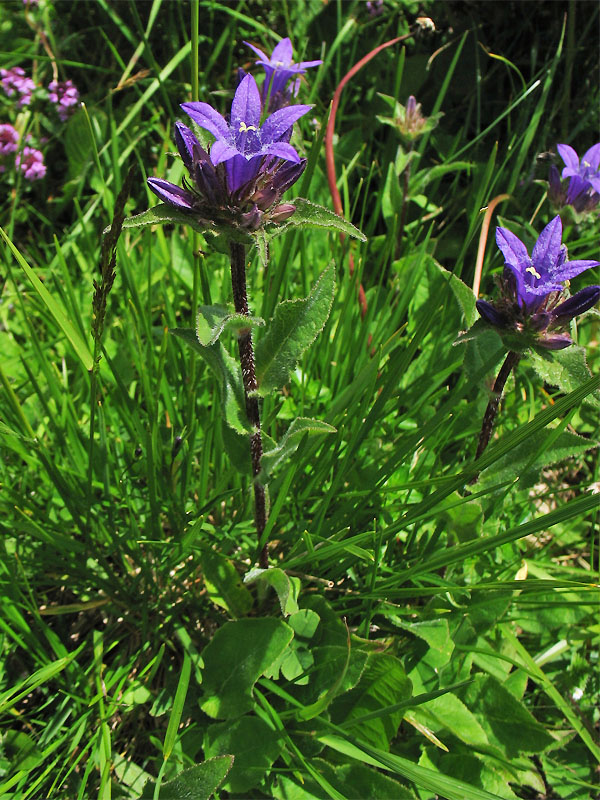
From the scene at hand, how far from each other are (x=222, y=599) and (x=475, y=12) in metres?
3.30

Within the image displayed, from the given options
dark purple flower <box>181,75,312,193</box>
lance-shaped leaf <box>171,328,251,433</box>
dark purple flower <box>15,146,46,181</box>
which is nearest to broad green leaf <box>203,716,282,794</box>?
lance-shaped leaf <box>171,328,251,433</box>

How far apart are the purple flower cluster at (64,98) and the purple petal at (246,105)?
7.83 ft

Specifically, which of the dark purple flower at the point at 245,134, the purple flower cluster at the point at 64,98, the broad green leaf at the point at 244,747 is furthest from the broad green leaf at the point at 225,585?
the purple flower cluster at the point at 64,98

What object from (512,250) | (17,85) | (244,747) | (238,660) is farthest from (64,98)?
(244,747)

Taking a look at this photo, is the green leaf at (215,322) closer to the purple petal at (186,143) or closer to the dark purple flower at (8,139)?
the purple petal at (186,143)

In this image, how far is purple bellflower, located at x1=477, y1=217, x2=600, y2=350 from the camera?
5.47ft

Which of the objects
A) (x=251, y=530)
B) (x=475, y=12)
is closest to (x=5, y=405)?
(x=251, y=530)

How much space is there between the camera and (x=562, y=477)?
2510 millimetres

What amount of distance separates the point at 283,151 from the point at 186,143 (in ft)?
0.80

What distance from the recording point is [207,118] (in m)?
1.34

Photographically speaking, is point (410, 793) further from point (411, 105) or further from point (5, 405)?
point (411, 105)

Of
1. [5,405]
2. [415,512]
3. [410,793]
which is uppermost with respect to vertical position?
[5,405]

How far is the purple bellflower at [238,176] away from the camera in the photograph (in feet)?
4.54

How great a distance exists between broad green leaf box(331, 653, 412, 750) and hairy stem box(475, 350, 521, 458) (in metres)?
0.68
